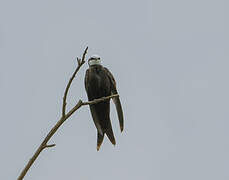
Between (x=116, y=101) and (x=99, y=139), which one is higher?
(x=116, y=101)

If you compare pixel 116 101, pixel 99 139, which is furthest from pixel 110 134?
pixel 116 101

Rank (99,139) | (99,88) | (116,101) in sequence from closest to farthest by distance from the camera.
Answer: (99,139) → (116,101) → (99,88)

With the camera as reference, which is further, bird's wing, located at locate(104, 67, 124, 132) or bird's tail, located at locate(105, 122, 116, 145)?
bird's tail, located at locate(105, 122, 116, 145)

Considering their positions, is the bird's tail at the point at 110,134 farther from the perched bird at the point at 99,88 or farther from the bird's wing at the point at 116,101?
the bird's wing at the point at 116,101

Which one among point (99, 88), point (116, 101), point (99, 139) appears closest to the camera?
point (99, 139)

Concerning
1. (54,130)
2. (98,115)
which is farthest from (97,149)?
(54,130)

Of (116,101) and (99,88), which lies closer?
(116,101)

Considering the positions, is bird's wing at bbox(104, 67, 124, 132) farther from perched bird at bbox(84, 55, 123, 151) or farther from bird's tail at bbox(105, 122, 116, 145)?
bird's tail at bbox(105, 122, 116, 145)

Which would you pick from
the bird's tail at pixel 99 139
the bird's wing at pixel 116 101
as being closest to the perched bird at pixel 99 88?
the bird's wing at pixel 116 101

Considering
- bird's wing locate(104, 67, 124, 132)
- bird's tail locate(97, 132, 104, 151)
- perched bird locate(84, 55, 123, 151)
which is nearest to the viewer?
bird's wing locate(104, 67, 124, 132)

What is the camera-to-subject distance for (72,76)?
4980mm

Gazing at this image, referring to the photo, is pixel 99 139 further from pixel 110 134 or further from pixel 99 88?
pixel 99 88

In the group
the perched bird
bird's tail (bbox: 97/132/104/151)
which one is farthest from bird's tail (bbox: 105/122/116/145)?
bird's tail (bbox: 97/132/104/151)


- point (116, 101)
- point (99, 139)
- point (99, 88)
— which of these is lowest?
point (99, 139)
